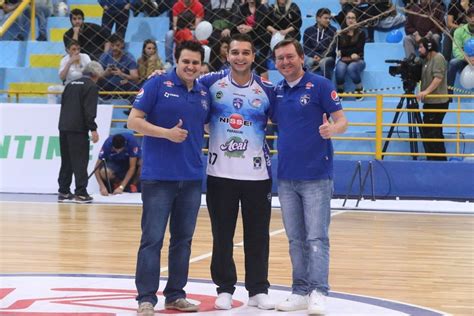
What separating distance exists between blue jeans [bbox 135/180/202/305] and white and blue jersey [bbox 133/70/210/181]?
83mm

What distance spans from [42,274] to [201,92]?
254cm

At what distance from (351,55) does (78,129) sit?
517 centimetres

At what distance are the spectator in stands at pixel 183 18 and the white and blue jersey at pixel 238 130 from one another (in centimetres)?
1195

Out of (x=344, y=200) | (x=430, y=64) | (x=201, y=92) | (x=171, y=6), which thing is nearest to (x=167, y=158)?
(x=201, y=92)

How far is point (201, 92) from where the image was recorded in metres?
7.60

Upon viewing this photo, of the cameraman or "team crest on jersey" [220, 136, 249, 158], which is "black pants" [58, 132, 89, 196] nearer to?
the cameraman

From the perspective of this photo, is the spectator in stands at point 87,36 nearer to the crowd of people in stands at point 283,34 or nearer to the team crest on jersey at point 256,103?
the crowd of people in stands at point 283,34

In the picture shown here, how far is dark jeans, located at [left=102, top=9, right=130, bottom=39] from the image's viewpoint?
68.9ft

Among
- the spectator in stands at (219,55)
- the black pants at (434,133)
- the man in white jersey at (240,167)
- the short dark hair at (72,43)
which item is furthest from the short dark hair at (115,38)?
the man in white jersey at (240,167)

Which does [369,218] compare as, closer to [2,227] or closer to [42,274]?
[2,227]

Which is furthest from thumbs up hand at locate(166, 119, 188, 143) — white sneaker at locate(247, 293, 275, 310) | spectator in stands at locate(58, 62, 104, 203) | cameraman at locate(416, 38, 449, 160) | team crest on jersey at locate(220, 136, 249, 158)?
cameraman at locate(416, 38, 449, 160)

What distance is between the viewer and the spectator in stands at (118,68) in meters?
19.4

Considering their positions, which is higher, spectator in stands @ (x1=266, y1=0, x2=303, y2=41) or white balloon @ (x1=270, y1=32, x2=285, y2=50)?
spectator in stands @ (x1=266, y1=0, x2=303, y2=41)

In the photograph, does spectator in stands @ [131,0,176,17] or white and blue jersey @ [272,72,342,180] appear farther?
spectator in stands @ [131,0,176,17]
